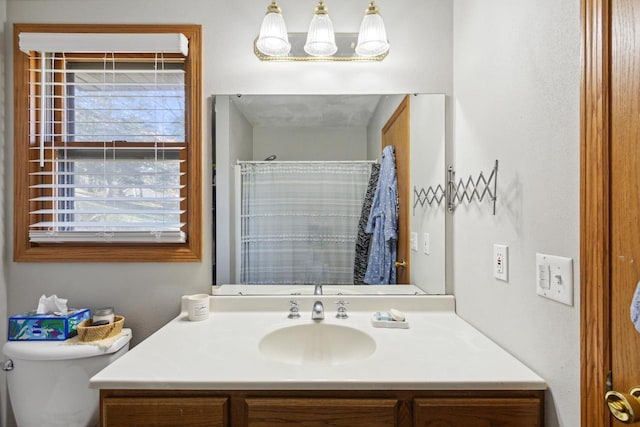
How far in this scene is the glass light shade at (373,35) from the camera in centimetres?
141

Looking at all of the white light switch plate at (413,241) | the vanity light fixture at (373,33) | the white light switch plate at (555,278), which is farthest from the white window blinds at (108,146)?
the white light switch plate at (555,278)

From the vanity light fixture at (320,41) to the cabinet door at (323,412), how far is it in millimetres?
1324

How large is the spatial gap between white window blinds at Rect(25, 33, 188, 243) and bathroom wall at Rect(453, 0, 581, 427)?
1.25 m

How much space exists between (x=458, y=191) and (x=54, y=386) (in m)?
1.75

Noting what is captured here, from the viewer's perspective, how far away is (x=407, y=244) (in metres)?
1.53

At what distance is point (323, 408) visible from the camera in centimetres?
91

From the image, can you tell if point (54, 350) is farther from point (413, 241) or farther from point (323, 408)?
point (413, 241)

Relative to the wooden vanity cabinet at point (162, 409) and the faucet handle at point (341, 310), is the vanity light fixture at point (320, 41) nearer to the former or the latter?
the faucet handle at point (341, 310)

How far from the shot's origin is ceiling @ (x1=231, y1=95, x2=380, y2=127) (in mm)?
1521

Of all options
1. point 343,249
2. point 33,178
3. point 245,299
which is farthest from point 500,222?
point 33,178

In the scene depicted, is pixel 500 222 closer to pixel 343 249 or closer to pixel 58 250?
pixel 343 249

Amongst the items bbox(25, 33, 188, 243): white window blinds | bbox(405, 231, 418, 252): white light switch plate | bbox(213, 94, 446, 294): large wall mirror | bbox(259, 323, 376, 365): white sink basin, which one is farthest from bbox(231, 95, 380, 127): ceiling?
bbox(259, 323, 376, 365): white sink basin

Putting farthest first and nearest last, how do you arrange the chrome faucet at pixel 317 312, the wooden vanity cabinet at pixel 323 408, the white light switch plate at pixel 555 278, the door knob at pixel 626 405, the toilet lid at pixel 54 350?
the chrome faucet at pixel 317 312 < the toilet lid at pixel 54 350 < the wooden vanity cabinet at pixel 323 408 < the white light switch plate at pixel 555 278 < the door knob at pixel 626 405

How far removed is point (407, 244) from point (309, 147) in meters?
Answer: 0.63
